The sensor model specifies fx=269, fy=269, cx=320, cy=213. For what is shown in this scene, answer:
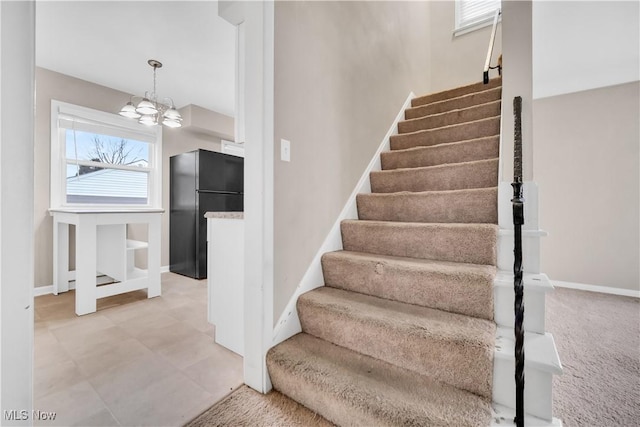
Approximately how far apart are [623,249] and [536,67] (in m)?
2.26

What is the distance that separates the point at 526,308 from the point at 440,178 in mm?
1087

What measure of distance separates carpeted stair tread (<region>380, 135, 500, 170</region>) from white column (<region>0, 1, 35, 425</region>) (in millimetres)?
2260

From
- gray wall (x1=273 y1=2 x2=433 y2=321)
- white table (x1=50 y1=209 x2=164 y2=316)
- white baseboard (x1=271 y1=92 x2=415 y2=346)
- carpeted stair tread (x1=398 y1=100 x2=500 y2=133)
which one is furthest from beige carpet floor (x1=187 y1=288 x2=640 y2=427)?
white table (x1=50 y1=209 x2=164 y2=316)

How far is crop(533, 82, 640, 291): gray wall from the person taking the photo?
3.00m

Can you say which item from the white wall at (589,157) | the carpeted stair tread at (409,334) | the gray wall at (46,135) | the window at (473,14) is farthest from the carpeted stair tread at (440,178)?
the gray wall at (46,135)

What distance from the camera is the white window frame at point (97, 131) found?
3.10m

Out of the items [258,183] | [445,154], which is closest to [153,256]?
[258,183]

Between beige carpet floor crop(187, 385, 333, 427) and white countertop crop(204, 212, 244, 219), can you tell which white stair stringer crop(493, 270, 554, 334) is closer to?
beige carpet floor crop(187, 385, 333, 427)

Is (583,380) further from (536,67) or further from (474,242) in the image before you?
(536,67)

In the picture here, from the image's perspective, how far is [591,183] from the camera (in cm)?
318

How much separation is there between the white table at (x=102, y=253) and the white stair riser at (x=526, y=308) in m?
3.03

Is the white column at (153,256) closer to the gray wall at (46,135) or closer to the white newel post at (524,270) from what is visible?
the gray wall at (46,135)

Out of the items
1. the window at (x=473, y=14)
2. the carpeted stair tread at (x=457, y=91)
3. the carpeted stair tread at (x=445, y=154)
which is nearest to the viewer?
the carpeted stair tread at (x=445, y=154)

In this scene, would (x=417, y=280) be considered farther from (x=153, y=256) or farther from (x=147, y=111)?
(x=147, y=111)
